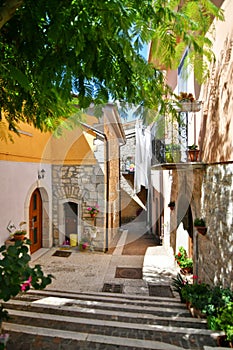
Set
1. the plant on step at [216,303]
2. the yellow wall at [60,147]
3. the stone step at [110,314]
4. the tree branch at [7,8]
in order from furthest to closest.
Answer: the yellow wall at [60,147]
the stone step at [110,314]
the plant on step at [216,303]
the tree branch at [7,8]

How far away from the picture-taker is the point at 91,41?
2500mm

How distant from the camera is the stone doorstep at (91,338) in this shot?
107 inches

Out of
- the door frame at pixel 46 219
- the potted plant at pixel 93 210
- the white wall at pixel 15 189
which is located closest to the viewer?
the white wall at pixel 15 189

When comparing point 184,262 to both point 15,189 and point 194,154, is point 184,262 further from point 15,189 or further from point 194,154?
point 15,189

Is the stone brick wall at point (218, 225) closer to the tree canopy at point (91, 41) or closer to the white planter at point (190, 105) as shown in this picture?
the white planter at point (190, 105)

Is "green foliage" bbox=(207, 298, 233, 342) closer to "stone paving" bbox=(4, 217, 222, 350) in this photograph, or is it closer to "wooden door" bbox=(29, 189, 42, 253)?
"stone paving" bbox=(4, 217, 222, 350)

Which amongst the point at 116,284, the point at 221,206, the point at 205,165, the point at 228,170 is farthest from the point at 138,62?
the point at 116,284

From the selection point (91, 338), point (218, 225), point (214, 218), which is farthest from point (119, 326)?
point (214, 218)

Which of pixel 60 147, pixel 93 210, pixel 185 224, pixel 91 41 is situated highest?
pixel 91 41

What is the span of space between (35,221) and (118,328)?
729 cm

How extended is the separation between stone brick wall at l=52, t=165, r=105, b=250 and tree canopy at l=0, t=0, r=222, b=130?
22.0ft

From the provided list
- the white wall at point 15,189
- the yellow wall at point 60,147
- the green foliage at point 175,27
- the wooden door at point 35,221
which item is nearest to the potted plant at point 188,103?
the green foliage at point 175,27

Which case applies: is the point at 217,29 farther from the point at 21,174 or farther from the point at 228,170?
the point at 21,174

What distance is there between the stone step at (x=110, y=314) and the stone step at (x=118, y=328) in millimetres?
215
